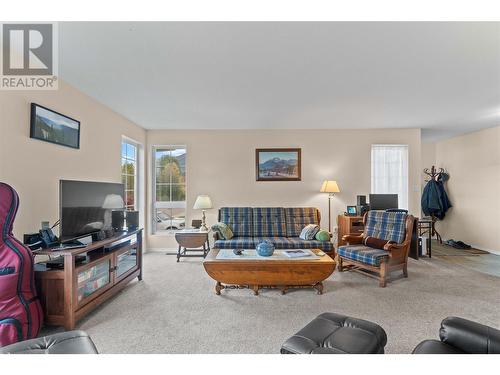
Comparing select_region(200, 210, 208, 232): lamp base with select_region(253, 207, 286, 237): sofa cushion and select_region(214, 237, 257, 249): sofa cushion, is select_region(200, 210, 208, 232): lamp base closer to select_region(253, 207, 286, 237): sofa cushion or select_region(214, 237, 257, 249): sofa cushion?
select_region(214, 237, 257, 249): sofa cushion

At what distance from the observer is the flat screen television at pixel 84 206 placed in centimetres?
242

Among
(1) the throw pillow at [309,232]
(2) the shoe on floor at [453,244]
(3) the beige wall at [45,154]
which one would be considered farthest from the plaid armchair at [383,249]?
(3) the beige wall at [45,154]

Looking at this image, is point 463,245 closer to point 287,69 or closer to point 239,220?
point 239,220

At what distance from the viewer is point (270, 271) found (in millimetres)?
2879

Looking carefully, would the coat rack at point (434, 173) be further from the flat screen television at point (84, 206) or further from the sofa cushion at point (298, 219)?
the flat screen television at point (84, 206)

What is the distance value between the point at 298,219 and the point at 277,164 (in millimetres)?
1253

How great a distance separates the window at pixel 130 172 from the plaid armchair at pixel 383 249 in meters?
3.74

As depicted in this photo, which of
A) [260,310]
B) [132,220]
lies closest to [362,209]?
[260,310]

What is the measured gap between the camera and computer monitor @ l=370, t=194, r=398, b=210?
470 cm
